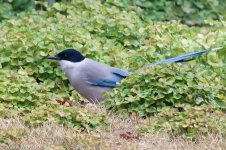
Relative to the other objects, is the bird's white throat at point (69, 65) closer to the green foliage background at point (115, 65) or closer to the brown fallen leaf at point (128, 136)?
the green foliage background at point (115, 65)

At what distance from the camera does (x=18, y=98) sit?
689 centimetres

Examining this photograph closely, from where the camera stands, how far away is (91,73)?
297 inches

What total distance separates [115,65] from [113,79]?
1.85 feet

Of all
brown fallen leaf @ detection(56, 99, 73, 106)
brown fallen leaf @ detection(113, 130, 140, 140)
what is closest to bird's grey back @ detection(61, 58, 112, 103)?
brown fallen leaf @ detection(56, 99, 73, 106)

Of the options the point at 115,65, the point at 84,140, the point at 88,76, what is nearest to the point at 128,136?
the point at 84,140

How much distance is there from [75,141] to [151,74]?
152 cm

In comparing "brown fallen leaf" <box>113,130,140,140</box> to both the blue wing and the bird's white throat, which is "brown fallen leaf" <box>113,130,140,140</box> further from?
the bird's white throat

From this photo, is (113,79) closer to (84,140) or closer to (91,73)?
(91,73)

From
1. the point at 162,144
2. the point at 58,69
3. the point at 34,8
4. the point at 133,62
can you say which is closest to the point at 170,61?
the point at 133,62

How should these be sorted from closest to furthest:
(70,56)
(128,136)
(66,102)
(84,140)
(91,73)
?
1. (84,140)
2. (128,136)
3. (66,102)
4. (91,73)
5. (70,56)

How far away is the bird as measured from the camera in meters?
7.45

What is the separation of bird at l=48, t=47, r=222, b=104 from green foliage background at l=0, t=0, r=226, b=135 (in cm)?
19

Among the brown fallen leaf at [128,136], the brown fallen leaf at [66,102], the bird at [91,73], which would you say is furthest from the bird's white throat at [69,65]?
the brown fallen leaf at [128,136]

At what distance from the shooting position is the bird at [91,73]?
7445 mm
